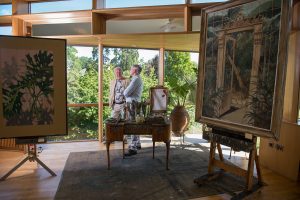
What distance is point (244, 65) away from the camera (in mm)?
2674

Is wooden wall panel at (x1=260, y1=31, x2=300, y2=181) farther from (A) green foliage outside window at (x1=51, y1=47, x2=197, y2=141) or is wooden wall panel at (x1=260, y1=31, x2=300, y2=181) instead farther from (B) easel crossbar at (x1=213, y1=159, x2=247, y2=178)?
(A) green foliage outside window at (x1=51, y1=47, x2=197, y2=141)

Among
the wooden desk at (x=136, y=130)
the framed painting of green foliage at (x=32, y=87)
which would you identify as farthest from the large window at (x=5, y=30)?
the wooden desk at (x=136, y=130)

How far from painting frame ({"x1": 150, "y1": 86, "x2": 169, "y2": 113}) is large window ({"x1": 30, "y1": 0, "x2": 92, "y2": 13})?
203cm

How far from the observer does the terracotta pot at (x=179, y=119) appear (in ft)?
→ 17.5

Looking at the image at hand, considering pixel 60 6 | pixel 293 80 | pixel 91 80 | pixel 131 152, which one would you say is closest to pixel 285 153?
pixel 293 80

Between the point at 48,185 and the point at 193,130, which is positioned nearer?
the point at 48,185

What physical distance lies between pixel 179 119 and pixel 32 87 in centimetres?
302

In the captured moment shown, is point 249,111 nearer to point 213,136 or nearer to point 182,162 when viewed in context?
point 213,136

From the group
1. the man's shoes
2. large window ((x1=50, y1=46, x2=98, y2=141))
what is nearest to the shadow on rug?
the man's shoes

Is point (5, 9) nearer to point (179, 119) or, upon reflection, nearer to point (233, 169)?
point (179, 119)

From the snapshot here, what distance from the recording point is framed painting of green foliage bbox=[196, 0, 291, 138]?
7.71 ft

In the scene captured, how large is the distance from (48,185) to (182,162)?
2.09 meters

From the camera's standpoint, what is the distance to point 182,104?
565 centimetres

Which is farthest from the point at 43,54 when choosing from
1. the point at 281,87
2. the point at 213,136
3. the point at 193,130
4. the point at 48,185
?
the point at 193,130
